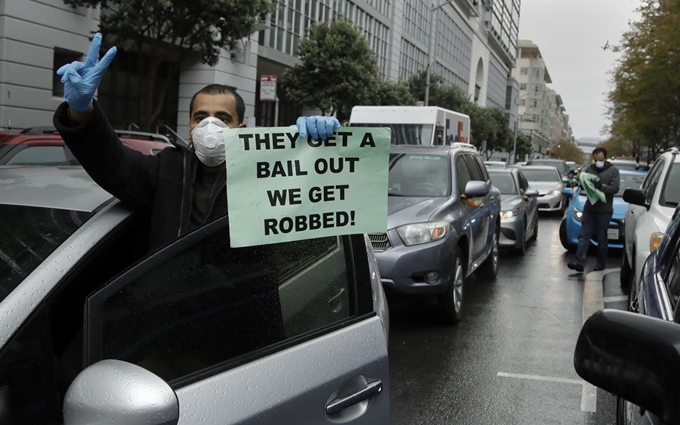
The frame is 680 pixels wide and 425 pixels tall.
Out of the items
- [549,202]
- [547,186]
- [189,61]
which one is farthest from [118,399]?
[189,61]

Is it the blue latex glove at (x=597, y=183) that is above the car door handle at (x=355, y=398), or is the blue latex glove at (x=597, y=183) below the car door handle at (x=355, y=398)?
above

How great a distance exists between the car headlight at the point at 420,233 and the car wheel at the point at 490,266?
2.81 m

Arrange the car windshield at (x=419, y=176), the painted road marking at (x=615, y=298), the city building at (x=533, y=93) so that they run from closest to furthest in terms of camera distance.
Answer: the car windshield at (x=419, y=176)
the painted road marking at (x=615, y=298)
the city building at (x=533, y=93)

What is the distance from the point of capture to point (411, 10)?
167 ft

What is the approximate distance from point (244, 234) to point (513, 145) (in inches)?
3790

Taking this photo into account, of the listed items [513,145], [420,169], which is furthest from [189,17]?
[513,145]

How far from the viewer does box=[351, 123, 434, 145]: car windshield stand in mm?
18312

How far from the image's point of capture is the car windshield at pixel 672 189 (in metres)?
7.21

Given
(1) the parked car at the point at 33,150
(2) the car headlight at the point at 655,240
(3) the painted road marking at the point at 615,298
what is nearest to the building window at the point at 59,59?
(1) the parked car at the point at 33,150

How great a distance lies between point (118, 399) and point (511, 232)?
33.6 feet

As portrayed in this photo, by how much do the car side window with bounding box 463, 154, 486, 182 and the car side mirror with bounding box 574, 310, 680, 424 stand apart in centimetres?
689

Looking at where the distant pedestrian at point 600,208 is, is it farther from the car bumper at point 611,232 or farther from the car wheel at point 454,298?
the car wheel at point 454,298

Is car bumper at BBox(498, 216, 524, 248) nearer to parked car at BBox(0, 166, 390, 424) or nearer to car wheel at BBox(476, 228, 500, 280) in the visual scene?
car wheel at BBox(476, 228, 500, 280)

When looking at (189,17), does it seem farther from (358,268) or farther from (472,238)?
(358,268)
